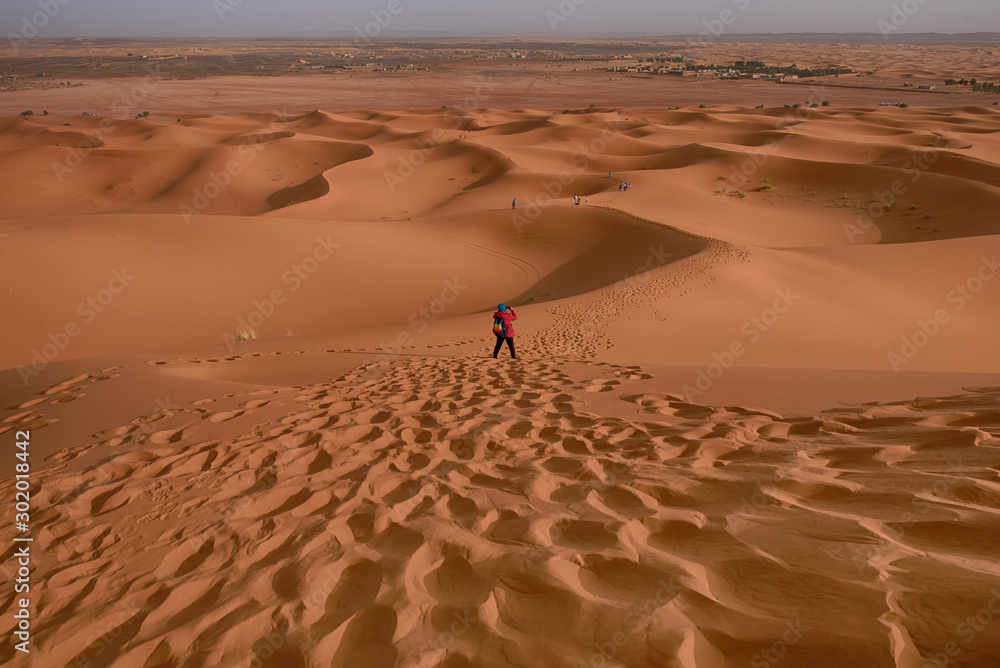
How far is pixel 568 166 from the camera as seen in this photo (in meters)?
31.6

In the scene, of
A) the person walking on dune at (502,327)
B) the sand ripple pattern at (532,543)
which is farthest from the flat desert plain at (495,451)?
the person walking on dune at (502,327)

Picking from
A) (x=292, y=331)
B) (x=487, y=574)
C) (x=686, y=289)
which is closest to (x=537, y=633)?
(x=487, y=574)

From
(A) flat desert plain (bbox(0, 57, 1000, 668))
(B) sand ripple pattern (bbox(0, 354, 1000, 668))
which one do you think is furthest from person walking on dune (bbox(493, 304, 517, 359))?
(B) sand ripple pattern (bbox(0, 354, 1000, 668))

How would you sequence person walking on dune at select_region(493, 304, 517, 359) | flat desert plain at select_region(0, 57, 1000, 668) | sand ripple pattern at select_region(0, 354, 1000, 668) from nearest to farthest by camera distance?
sand ripple pattern at select_region(0, 354, 1000, 668) < flat desert plain at select_region(0, 57, 1000, 668) < person walking on dune at select_region(493, 304, 517, 359)

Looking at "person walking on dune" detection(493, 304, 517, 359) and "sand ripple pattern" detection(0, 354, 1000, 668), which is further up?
"sand ripple pattern" detection(0, 354, 1000, 668)

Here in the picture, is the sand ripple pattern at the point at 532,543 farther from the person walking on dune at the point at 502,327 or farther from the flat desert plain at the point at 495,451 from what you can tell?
the person walking on dune at the point at 502,327

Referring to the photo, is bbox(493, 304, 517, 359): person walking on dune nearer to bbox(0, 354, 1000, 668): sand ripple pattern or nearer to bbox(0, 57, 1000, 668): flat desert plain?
bbox(0, 57, 1000, 668): flat desert plain

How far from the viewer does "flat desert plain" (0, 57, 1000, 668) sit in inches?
92.4

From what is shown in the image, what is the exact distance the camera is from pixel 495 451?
4480 millimetres

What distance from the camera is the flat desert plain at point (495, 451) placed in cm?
235

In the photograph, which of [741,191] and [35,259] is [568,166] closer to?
[741,191]

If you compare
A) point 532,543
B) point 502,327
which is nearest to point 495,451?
point 532,543

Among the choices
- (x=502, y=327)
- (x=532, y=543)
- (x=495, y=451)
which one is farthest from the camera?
(x=502, y=327)

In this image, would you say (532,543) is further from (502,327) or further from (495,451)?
(502,327)
